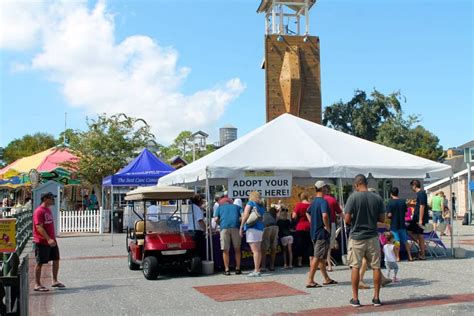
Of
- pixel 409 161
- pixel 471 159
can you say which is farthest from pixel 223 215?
pixel 471 159

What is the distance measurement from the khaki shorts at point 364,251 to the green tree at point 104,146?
23522 mm

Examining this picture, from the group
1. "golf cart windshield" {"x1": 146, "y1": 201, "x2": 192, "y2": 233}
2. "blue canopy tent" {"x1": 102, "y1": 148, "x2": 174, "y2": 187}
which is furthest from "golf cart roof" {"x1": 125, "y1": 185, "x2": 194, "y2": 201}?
"blue canopy tent" {"x1": 102, "y1": 148, "x2": 174, "y2": 187}

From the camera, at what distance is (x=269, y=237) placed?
1159 cm

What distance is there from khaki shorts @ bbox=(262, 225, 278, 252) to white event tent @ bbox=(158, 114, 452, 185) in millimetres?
1311

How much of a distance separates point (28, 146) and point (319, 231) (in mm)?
63405

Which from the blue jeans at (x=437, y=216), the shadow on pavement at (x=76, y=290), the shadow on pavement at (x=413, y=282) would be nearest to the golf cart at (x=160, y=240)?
the shadow on pavement at (x=76, y=290)

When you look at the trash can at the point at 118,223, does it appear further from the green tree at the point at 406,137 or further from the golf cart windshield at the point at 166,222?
the green tree at the point at 406,137

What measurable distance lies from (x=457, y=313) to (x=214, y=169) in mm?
5826

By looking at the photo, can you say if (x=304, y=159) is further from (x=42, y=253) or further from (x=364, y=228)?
(x=42, y=253)

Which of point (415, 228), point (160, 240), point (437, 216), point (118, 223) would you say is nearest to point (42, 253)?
point (160, 240)

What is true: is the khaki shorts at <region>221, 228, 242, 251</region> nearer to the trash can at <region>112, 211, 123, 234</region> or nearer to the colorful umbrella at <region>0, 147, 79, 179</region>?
the trash can at <region>112, 211, 123, 234</region>

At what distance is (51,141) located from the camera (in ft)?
224

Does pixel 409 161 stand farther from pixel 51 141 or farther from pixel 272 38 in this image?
pixel 51 141

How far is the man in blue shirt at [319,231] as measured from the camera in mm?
9070
